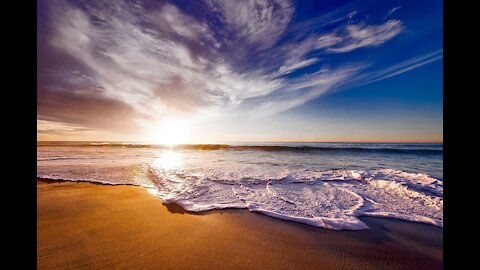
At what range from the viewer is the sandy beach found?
2756 millimetres

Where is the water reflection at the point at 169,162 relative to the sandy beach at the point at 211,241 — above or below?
above

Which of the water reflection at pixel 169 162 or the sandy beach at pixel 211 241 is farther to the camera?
the water reflection at pixel 169 162

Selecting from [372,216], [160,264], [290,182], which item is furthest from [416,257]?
[290,182]

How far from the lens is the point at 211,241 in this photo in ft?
10.6

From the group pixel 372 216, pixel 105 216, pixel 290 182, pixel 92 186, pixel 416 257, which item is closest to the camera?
pixel 416 257

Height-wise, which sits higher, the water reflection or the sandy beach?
the water reflection

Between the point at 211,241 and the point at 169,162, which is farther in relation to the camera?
the point at 169,162

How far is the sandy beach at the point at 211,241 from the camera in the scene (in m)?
2.76

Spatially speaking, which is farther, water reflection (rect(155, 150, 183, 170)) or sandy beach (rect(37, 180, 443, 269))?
water reflection (rect(155, 150, 183, 170))

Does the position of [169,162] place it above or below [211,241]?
above
